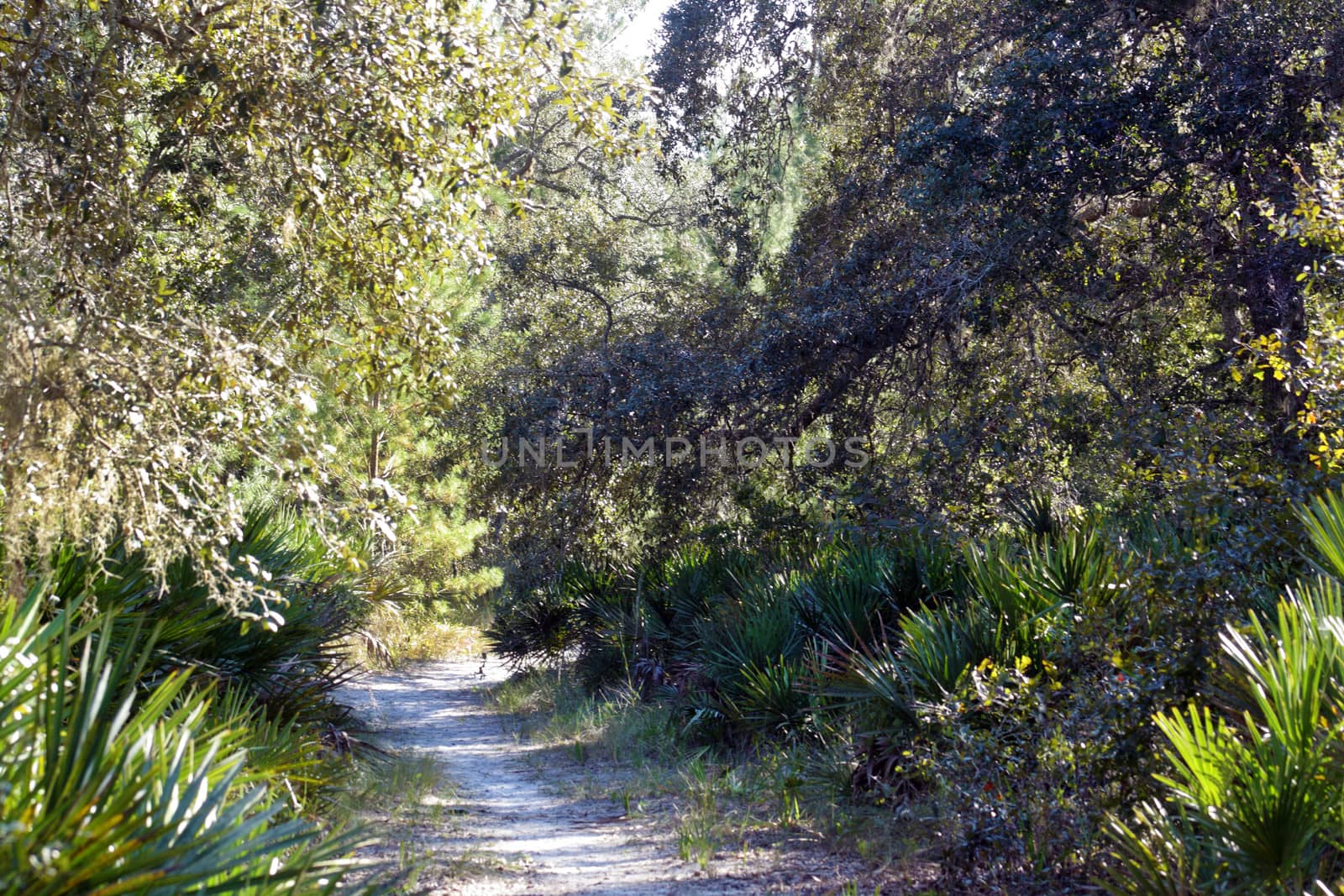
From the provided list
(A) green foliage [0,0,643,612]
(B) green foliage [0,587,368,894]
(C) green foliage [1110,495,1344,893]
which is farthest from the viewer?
(A) green foliage [0,0,643,612]

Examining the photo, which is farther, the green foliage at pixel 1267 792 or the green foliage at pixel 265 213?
the green foliage at pixel 265 213

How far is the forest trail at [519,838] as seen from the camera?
233 inches

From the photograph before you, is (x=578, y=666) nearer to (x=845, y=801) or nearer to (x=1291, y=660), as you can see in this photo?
(x=845, y=801)

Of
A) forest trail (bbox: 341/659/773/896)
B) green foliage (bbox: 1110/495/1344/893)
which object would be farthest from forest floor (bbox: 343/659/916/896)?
green foliage (bbox: 1110/495/1344/893)

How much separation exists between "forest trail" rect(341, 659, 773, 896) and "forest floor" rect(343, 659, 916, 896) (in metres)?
0.01

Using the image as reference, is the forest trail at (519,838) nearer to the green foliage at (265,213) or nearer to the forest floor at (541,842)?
the forest floor at (541,842)

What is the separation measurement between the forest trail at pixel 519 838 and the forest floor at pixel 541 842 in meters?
0.01

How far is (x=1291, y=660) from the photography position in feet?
13.2

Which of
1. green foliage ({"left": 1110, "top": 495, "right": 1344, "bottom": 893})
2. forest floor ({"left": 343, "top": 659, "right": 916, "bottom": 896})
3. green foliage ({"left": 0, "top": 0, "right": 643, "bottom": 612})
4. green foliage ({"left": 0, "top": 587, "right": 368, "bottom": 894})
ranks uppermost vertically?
green foliage ({"left": 0, "top": 0, "right": 643, "bottom": 612})

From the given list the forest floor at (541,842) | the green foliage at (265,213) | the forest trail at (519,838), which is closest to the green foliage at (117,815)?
the green foliage at (265,213)

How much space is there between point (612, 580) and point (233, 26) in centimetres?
892

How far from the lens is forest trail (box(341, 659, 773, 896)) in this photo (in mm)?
5926

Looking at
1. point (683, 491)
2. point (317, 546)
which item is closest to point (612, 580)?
point (683, 491)

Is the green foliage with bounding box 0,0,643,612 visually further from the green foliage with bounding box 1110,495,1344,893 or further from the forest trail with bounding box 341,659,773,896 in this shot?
the green foliage with bounding box 1110,495,1344,893
